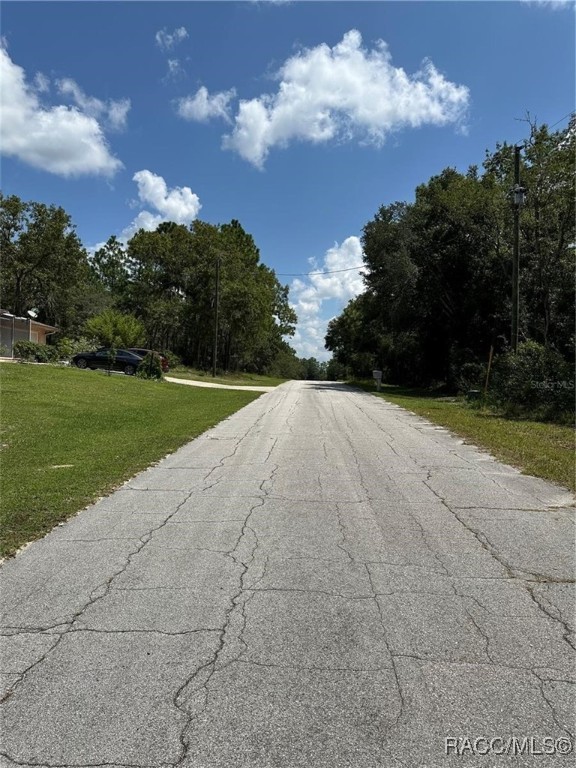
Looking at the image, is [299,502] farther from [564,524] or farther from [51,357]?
[51,357]

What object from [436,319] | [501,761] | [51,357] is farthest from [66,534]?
[436,319]

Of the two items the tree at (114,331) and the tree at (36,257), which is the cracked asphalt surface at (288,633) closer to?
the tree at (114,331)

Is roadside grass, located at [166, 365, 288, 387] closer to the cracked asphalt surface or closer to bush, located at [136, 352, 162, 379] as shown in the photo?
bush, located at [136, 352, 162, 379]

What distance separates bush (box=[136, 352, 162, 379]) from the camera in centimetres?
2856

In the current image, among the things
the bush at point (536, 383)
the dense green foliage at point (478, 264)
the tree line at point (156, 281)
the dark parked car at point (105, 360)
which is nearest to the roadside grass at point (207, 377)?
the tree line at point (156, 281)

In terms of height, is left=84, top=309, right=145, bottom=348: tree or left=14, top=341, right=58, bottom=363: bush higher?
left=84, top=309, right=145, bottom=348: tree

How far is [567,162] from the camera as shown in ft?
72.0

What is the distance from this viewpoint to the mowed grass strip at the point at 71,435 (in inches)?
227

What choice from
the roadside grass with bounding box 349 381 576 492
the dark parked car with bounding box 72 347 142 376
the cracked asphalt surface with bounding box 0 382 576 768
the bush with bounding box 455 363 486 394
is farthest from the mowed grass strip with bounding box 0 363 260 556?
→ the bush with bounding box 455 363 486 394

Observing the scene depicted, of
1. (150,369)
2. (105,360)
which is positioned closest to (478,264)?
(150,369)

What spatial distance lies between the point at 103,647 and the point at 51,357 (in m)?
25.7

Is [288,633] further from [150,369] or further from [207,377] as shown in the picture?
[207,377]

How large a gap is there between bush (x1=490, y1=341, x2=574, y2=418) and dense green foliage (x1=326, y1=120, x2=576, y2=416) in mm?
127

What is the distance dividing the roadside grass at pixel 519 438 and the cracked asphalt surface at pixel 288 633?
2.68 meters
